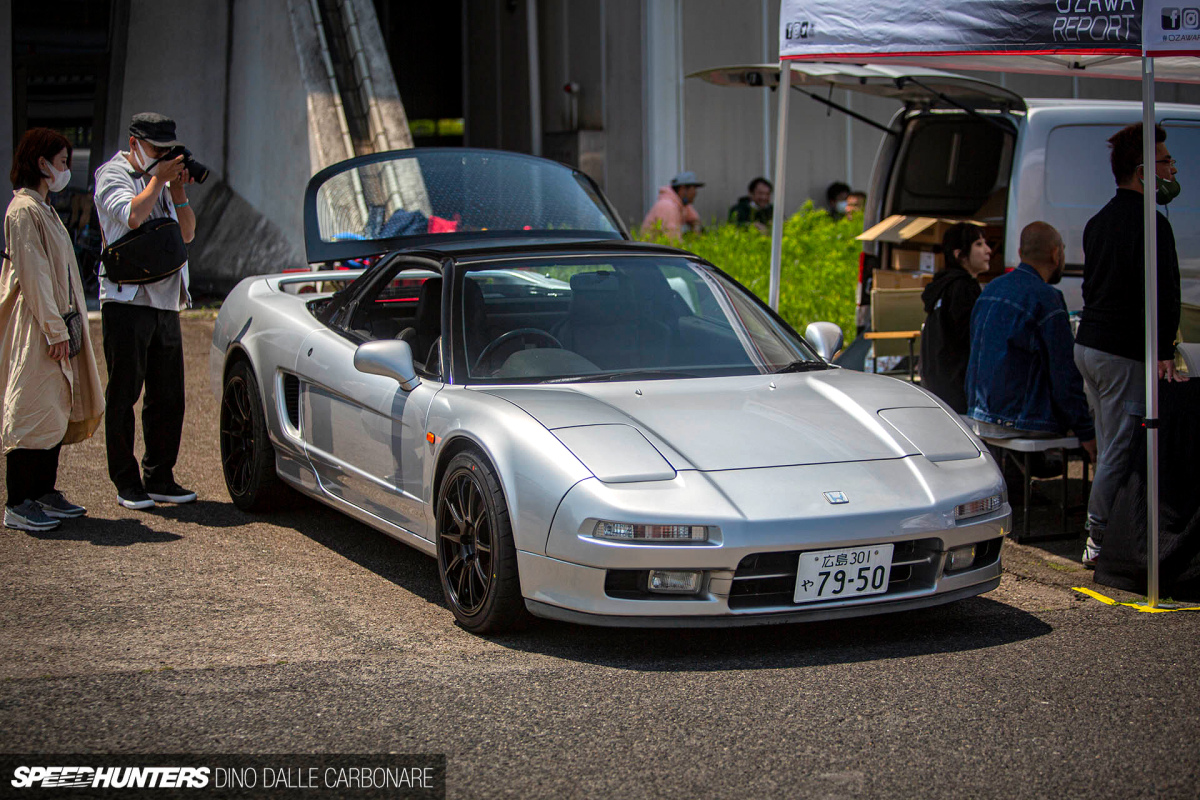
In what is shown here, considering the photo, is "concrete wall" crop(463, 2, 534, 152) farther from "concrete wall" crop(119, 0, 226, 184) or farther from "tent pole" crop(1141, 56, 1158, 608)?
"tent pole" crop(1141, 56, 1158, 608)

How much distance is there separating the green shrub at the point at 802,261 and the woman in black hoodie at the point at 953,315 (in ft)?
10.6

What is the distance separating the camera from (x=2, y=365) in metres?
5.86

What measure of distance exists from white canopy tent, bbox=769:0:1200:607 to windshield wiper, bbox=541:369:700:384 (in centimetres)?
177

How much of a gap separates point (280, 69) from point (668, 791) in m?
13.1

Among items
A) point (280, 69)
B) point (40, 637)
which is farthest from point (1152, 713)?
point (280, 69)

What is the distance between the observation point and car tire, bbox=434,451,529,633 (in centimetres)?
421

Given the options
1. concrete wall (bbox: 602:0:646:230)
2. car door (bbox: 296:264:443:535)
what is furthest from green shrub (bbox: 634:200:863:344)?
car door (bbox: 296:264:443:535)

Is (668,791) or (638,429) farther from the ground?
(638,429)

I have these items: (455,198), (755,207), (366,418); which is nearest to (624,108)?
(755,207)

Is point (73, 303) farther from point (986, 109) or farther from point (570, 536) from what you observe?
point (986, 109)

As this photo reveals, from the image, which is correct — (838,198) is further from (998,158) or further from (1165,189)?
(1165,189)

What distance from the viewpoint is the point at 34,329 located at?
5.82 metres

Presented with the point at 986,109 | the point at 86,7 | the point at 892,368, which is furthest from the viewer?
the point at 86,7

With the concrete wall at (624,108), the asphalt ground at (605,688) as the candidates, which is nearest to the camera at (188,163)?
the asphalt ground at (605,688)
